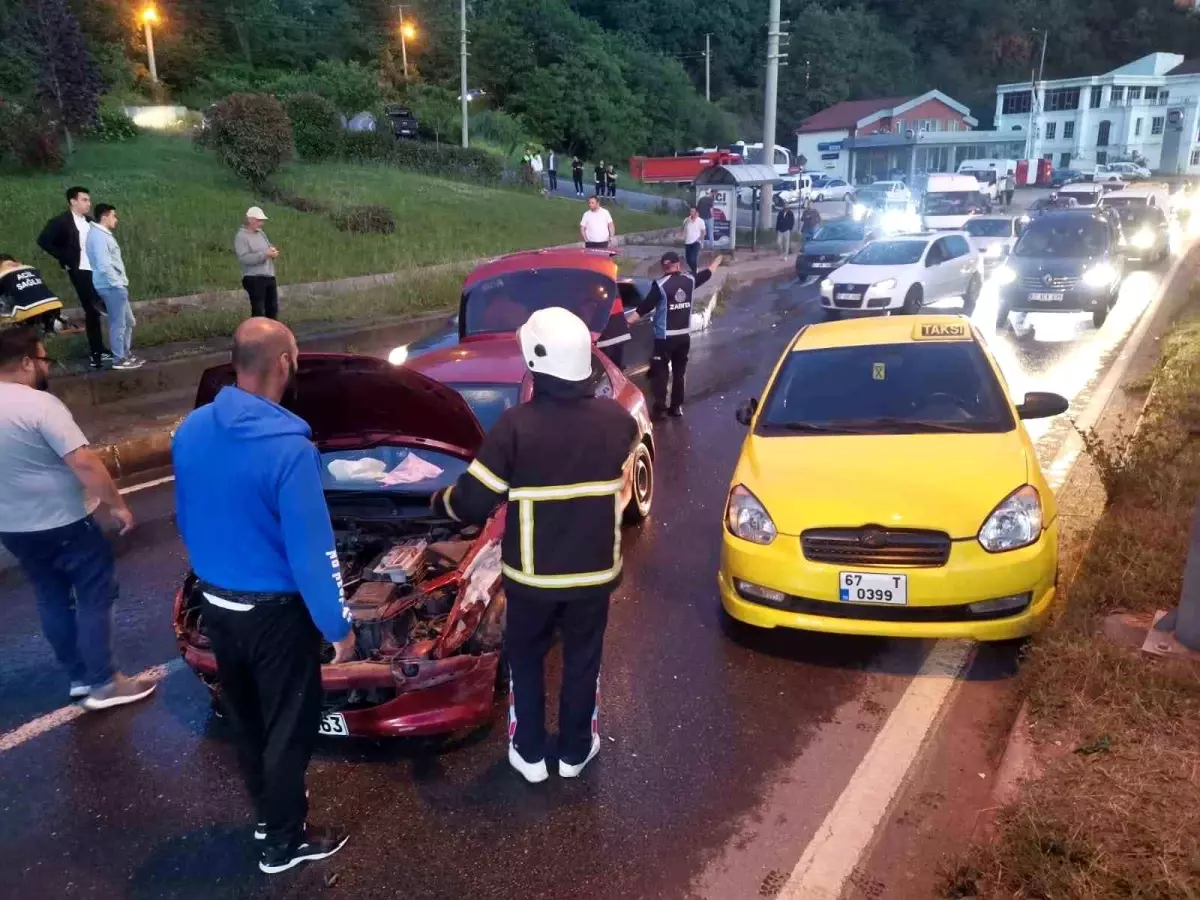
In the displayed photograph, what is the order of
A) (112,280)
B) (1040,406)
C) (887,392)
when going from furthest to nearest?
1. (112,280)
2. (887,392)
3. (1040,406)

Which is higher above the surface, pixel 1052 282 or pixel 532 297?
pixel 532 297

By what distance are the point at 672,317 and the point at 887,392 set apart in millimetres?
4259

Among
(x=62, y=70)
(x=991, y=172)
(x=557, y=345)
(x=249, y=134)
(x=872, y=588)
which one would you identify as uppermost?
(x=62, y=70)

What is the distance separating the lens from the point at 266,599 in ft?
10.2

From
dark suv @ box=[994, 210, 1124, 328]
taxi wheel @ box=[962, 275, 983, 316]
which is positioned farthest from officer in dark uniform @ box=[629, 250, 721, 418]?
Answer: taxi wheel @ box=[962, 275, 983, 316]

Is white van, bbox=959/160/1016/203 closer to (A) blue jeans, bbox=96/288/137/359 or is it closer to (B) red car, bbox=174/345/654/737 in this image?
(A) blue jeans, bbox=96/288/137/359

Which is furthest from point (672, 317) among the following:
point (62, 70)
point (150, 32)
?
point (150, 32)

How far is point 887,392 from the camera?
5906mm

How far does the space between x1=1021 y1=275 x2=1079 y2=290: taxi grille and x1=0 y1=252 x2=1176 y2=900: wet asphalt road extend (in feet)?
39.0

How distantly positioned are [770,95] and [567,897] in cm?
2825

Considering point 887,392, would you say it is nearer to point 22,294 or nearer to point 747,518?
point 747,518

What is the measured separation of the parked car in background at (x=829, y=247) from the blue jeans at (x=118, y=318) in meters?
16.1

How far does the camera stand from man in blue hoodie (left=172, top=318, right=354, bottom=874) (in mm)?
3004

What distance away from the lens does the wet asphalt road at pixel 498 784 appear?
3488 millimetres
